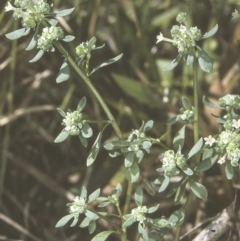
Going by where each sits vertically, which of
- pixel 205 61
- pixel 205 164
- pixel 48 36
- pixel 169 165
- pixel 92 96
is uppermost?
pixel 48 36

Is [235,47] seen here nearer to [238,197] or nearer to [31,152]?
[238,197]

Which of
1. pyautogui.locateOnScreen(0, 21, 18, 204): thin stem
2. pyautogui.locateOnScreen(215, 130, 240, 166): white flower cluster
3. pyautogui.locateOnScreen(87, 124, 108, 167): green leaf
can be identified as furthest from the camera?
pyautogui.locateOnScreen(0, 21, 18, 204): thin stem

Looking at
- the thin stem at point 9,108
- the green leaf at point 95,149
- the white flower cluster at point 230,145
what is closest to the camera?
the white flower cluster at point 230,145

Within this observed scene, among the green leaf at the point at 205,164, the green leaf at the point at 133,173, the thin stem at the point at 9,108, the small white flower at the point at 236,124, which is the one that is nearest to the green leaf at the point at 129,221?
the green leaf at the point at 133,173

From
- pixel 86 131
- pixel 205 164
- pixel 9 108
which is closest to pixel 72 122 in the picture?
pixel 86 131

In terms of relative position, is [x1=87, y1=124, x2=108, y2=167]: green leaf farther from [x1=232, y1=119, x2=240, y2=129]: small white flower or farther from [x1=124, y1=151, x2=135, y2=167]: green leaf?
[x1=232, y1=119, x2=240, y2=129]: small white flower

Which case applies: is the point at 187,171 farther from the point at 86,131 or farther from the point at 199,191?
the point at 86,131

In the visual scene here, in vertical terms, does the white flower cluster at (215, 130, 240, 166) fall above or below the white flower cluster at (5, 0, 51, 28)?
below

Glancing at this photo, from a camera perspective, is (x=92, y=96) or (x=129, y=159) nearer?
(x=129, y=159)

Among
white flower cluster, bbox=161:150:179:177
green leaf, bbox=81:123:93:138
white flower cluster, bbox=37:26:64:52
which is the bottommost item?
white flower cluster, bbox=161:150:179:177

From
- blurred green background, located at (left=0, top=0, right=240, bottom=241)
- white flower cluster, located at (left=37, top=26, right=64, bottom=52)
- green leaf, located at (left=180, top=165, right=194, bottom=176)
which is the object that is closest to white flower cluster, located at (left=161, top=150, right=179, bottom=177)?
green leaf, located at (left=180, top=165, right=194, bottom=176)

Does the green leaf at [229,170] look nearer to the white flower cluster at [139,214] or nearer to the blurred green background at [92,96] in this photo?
the white flower cluster at [139,214]

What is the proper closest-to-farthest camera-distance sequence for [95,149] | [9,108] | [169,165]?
[169,165] → [95,149] → [9,108]
